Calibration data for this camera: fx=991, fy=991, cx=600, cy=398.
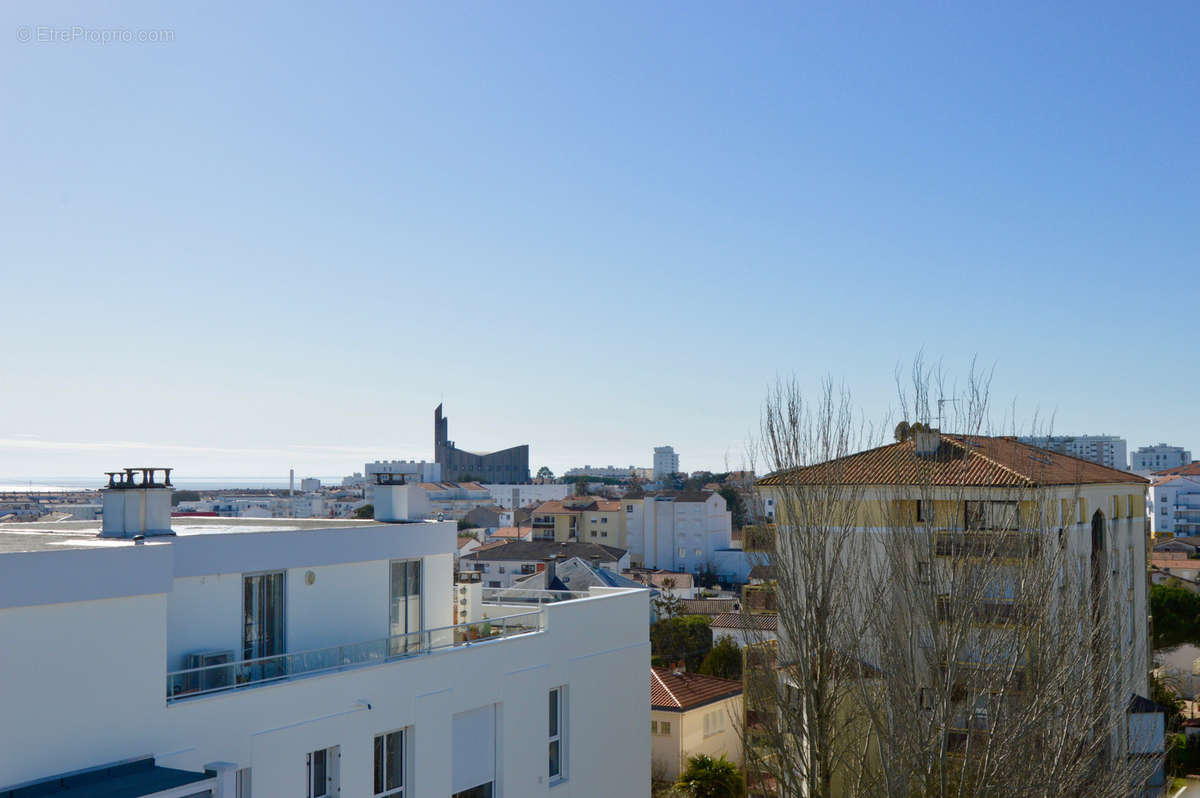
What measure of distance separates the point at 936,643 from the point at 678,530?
9006cm

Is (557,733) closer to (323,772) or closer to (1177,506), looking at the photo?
(323,772)

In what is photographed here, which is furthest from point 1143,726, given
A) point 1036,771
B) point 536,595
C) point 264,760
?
point 264,760

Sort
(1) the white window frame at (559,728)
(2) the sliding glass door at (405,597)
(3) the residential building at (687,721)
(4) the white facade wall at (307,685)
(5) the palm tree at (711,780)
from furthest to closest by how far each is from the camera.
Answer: (3) the residential building at (687,721), (5) the palm tree at (711,780), (1) the white window frame at (559,728), (2) the sliding glass door at (405,597), (4) the white facade wall at (307,685)

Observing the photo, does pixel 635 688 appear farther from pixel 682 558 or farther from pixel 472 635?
pixel 682 558

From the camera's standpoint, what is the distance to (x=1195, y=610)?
48.1 m

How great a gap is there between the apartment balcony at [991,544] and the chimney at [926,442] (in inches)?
103

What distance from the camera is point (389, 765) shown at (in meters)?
12.9

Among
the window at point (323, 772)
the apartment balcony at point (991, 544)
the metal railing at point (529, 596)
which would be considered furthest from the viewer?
the metal railing at point (529, 596)

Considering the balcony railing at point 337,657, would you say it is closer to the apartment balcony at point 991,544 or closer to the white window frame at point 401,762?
the white window frame at point 401,762

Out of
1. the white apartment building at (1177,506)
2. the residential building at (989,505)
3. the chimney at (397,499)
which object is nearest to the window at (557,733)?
the chimney at (397,499)

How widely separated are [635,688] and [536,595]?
8.13 feet

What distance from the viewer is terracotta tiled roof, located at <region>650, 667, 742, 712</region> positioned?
36719 millimetres

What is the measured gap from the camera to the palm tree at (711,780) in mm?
32375

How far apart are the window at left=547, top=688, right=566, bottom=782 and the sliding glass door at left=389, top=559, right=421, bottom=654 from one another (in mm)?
2645
